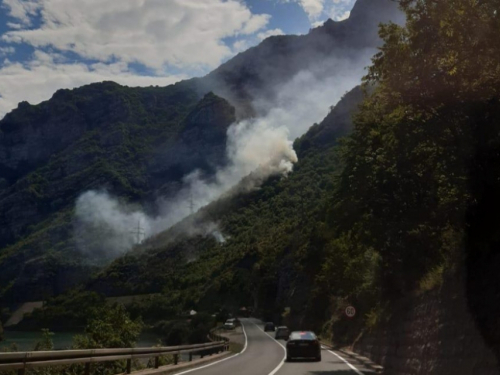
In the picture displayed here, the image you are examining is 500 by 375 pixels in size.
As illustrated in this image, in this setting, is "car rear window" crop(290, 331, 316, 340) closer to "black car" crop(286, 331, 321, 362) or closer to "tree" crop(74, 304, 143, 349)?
"black car" crop(286, 331, 321, 362)

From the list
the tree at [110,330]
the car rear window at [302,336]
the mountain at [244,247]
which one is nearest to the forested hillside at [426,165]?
the car rear window at [302,336]

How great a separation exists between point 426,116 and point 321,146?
570ft

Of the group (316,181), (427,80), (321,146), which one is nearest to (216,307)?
(316,181)

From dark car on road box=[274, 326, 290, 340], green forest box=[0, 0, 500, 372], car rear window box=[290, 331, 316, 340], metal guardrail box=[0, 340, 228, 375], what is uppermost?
green forest box=[0, 0, 500, 372]

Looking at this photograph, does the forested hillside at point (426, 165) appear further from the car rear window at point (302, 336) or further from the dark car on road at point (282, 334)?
the dark car on road at point (282, 334)

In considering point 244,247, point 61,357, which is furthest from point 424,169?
point 244,247

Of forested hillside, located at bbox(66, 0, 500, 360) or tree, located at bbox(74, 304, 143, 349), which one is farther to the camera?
tree, located at bbox(74, 304, 143, 349)

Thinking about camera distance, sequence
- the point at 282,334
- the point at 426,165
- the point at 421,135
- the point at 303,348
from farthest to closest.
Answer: the point at 282,334, the point at 303,348, the point at 426,165, the point at 421,135

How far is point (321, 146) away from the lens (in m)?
188

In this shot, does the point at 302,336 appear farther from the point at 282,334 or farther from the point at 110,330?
the point at 282,334

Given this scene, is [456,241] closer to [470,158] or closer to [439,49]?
[470,158]

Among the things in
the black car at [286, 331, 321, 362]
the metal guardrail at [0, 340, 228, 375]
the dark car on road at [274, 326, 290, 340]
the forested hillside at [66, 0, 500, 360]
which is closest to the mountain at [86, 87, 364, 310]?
the dark car on road at [274, 326, 290, 340]

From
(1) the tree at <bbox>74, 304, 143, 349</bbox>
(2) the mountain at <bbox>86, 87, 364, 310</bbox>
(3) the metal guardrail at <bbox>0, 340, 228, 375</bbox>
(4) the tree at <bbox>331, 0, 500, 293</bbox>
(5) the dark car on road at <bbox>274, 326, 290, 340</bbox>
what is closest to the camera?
(3) the metal guardrail at <bbox>0, 340, 228, 375</bbox>

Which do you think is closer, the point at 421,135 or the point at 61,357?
the point at 61,357
